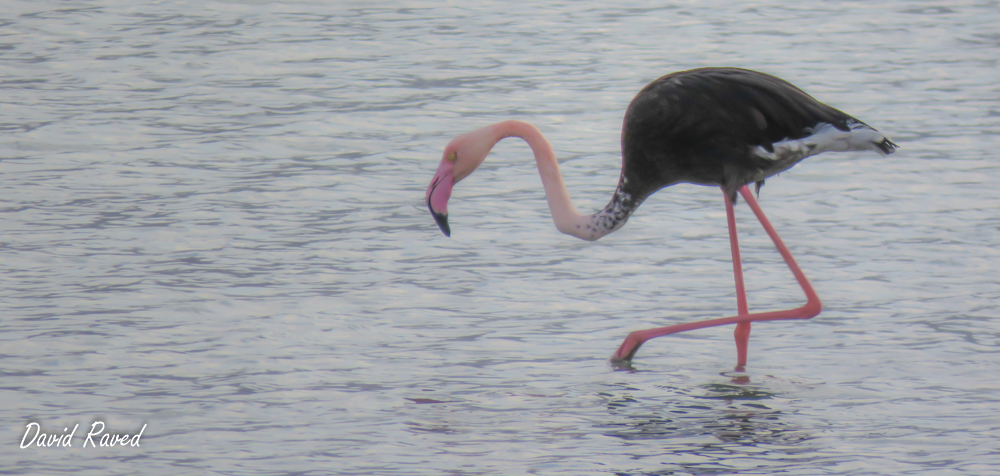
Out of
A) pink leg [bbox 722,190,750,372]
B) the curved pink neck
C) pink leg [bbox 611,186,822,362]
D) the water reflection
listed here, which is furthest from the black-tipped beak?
pink leg [bbox 722,190,750,372]

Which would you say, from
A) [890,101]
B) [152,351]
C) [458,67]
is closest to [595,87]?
[458,67]

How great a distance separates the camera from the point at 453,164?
8.39 m

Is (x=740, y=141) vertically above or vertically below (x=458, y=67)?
above

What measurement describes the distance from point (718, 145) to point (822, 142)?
560mm

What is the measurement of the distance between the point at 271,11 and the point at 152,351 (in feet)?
38.8

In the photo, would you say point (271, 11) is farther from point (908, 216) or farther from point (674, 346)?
point (674, 346)

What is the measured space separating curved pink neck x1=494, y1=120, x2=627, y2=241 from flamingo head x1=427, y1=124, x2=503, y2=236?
0.13m

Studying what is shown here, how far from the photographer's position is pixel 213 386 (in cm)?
757

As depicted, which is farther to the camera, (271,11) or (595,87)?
(271,11)

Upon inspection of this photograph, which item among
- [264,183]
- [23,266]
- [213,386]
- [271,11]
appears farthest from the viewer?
[271,11]

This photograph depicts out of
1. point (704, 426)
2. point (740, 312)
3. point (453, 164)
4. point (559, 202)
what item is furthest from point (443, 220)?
point (704, 426)

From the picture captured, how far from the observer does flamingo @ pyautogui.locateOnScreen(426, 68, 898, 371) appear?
26.1 feet

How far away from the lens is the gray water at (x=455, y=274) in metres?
6.98

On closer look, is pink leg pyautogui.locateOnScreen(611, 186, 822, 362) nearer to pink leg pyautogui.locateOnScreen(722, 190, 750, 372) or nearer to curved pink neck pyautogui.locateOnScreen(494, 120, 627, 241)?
pink leg pyautogui.locateOnScreen(722, 190, 750, 372)
